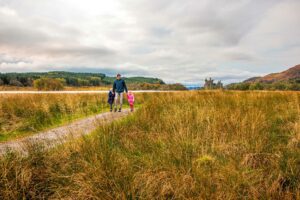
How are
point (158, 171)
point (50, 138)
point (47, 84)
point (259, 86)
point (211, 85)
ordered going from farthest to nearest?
1. point (259, 86)
2. point (47, 84)
3. point (211, 85)
4. point (50, 138)
5. point (158, 171)

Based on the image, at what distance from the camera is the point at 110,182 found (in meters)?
2.32

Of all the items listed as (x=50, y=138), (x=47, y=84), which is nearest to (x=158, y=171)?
(x=50, y=138)

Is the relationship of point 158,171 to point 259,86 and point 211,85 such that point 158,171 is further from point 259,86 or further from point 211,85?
point 259,86

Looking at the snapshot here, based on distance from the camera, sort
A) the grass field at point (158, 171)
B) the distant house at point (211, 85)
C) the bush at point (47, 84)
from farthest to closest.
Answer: the bush at point (47, 84), the distant house at point (211, 85), the grass field at point (158, 171)

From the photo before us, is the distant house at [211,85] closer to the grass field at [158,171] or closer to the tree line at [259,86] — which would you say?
the grass field at [158,171]

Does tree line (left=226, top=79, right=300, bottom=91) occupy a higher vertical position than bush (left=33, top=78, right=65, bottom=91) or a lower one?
higher

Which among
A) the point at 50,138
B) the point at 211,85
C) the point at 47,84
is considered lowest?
the point at 47,84

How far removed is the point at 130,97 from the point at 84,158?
22.5ft

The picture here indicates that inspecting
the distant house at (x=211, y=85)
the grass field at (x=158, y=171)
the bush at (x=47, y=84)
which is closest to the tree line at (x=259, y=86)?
the distant house at (x=211, y=85)

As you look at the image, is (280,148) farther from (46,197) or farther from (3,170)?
(3,170)

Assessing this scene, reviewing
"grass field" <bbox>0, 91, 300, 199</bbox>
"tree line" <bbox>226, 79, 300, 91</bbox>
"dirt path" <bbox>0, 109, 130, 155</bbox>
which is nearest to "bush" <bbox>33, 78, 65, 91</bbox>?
"tree line" <bbox>226, 79, 300, 91</bbox>

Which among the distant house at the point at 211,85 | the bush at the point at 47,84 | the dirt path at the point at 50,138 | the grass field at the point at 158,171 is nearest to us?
the grass field at the point at 158,171

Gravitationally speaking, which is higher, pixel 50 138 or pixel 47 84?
pixel 50 138

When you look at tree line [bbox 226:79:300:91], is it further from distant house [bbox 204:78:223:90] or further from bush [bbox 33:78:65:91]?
bush [bbox 33:78:65:91]
